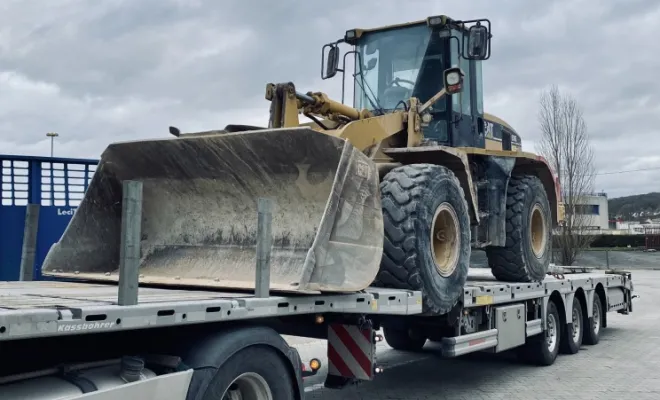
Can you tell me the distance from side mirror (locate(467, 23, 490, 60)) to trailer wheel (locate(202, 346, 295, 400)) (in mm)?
4464

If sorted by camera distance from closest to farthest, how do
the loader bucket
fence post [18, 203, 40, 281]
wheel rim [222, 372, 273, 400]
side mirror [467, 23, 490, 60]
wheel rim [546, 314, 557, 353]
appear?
1. wheel rim [222, 372, 273, 400]
2. the loader bucket
3. fence post [18, 203, 40, 281]
4. side mirror [467, 23, 490, 60]
5. wheel rim [546, 314, 557, 353]

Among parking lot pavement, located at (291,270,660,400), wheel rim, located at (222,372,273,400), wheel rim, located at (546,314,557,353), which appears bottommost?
parking lot pavement, located at (291,270,660,400)

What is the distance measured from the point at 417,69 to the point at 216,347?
5.14 m

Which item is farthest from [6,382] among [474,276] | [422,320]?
[474,276]


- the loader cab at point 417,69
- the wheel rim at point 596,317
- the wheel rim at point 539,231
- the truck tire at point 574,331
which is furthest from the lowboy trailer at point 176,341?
the wheel rim at point 596,317

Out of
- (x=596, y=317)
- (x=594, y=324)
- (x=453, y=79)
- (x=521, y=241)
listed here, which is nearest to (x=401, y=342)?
(x=521, y=241)

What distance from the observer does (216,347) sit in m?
3.97

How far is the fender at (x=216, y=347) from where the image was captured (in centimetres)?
382

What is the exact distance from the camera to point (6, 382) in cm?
331

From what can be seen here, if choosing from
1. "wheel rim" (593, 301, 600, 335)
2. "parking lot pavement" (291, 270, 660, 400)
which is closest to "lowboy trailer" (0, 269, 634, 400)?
"parking lot pavement" (291, 270, 660, 400)

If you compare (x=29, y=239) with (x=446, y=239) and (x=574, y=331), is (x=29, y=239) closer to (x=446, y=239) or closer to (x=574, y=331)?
(x=446, y=239)

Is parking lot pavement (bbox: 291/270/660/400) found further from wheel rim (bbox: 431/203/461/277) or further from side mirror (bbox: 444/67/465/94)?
side mirror (bbox: 444/67/465/94)

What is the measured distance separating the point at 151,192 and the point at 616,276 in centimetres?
952

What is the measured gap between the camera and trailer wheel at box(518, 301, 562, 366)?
30.3 feet
